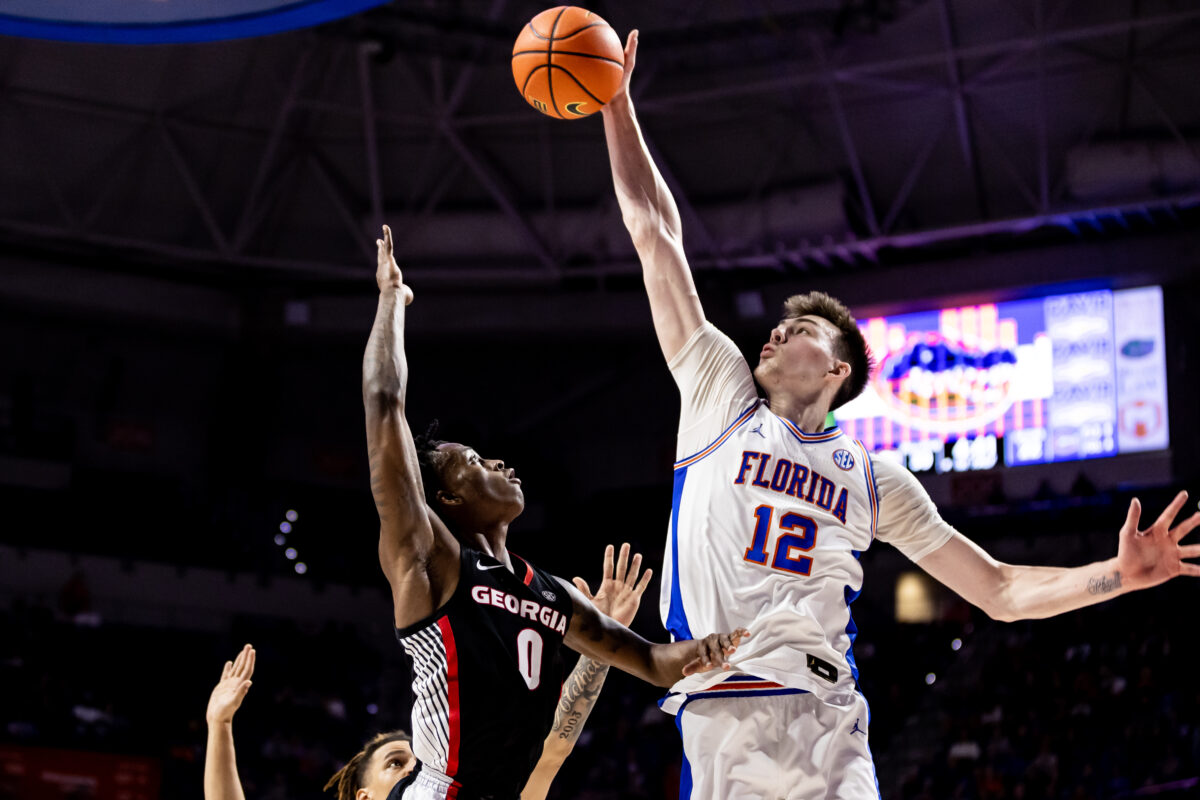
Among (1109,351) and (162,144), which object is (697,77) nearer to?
(1109,351)

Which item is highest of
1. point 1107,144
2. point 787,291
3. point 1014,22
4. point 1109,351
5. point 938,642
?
point 1014,22

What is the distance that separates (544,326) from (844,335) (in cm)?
1857

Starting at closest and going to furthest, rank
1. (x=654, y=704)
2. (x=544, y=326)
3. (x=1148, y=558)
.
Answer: (x=1148, y=558), (x=654, y=704), (x=544, y=326)

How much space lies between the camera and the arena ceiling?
19094 millimetres

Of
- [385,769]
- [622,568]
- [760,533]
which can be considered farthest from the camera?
[622,568]

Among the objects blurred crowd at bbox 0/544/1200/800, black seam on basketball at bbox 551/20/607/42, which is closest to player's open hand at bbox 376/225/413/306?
Answer: black seam on basketball at bbox 551/20/607/42

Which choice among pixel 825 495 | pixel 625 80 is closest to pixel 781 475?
pixel 825 495

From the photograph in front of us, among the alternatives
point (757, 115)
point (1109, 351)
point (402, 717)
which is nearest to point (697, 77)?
point (757, 115)

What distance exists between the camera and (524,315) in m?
23.7

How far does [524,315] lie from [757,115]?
5.31 metres

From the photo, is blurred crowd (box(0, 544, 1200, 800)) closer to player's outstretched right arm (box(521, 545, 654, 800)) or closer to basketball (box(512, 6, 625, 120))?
player's outstretched right arm (box(521, 545, 654, 800))

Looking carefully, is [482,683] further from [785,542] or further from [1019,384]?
[1019,384]

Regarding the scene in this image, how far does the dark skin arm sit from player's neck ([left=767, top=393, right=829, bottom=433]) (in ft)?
2.94

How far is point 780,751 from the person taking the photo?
445cm
